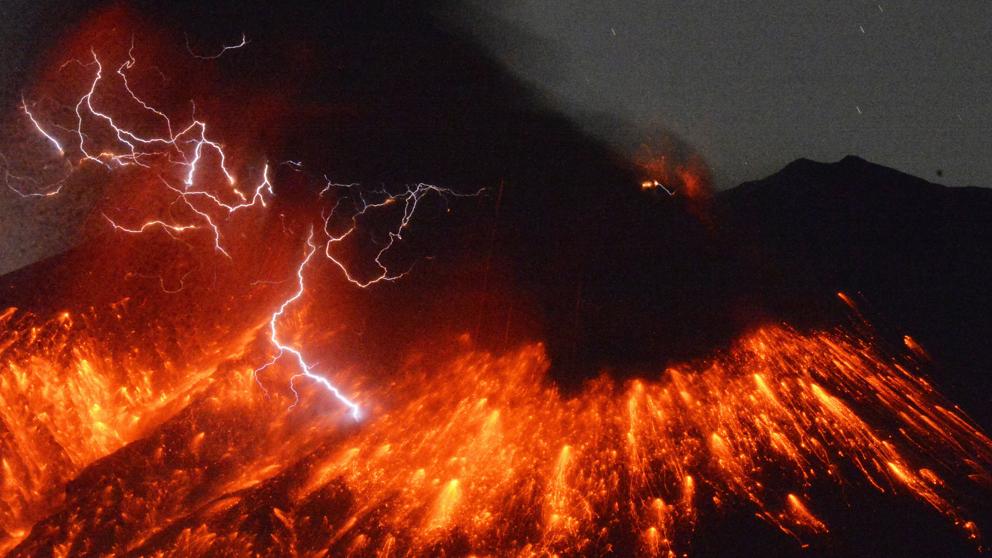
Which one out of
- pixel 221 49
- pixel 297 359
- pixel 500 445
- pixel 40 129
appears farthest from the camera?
pixel 221 49

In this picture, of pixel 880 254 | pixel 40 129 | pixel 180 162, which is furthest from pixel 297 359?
pixel 880 254

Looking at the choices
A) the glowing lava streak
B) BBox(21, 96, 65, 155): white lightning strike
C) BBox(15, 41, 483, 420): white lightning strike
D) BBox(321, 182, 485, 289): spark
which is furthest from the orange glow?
BBox(21, 96, 65, 155): white lightning strike

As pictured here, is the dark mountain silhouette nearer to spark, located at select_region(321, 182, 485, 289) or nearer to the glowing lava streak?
spark, located at select_region(321, 182, 485, 289)

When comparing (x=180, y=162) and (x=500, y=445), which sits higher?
(x=180, y=162)

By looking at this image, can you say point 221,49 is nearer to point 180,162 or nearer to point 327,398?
point 180,162

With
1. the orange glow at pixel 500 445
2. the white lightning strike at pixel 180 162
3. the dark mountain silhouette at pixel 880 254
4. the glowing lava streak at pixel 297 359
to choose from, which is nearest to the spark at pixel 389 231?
the white lightning strike at pixel 180 162

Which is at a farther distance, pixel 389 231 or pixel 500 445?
pixel 389 231

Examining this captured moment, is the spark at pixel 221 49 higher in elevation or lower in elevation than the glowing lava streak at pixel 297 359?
higher

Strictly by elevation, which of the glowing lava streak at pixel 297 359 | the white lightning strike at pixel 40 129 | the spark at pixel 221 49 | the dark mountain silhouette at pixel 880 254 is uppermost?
the dark mountain silhouette at pixel 880 254

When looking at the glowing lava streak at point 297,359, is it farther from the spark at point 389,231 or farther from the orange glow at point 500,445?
the spark at point 389,231
